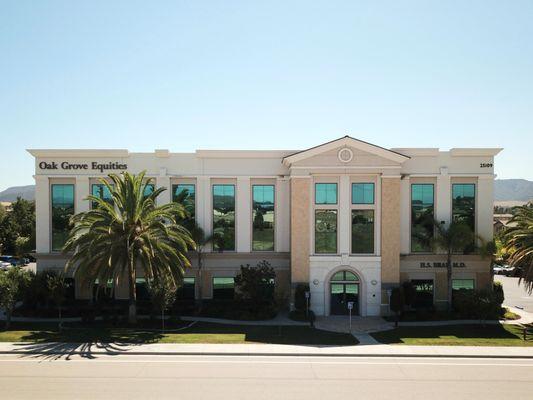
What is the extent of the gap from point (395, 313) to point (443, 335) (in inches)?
213

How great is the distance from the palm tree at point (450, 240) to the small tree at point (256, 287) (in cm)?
1380

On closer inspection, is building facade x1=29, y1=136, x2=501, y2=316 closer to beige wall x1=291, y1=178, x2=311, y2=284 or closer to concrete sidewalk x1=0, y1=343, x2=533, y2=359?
beige wall x1=291, y1=178, x2=311, y2=284

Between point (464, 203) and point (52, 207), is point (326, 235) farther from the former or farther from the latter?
point (52, 207)

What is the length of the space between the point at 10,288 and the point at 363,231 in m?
25.4

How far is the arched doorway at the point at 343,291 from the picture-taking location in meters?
33.2

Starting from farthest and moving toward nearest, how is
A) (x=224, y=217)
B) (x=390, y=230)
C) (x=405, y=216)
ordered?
(x=224, y=217)
(x=405, y=216)
(x=390, y=230)

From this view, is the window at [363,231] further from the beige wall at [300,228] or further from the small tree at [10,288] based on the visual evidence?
the small tree at [10,288]

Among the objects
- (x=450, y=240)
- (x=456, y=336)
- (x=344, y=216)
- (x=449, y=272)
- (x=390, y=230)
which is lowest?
(x=456, y=336)

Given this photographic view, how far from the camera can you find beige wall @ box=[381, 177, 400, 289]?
1286 inches

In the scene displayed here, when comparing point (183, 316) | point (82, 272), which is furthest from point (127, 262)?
point (183, 316)

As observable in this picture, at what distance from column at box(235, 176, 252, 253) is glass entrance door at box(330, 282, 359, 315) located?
312 inches

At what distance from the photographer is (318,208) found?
109ft

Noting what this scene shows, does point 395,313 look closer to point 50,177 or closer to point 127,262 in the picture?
point 127,262

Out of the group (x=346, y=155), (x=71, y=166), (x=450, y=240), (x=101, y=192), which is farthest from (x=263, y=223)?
(x=71, y=166)
